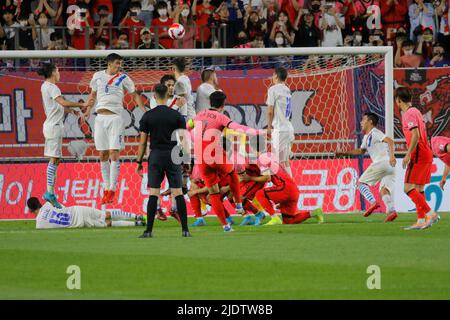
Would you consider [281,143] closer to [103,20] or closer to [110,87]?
[110,87]

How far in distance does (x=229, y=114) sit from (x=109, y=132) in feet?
11.7

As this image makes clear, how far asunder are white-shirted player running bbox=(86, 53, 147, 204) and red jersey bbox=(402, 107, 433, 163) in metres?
4.39

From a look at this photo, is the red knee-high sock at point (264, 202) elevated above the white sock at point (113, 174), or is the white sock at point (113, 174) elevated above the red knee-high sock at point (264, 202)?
the white sock at point (113, 174)

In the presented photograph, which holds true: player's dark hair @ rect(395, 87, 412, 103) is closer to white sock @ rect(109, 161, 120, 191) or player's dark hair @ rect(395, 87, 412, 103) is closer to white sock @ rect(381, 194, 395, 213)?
white sock @ rect(381, 194, 395, 213)

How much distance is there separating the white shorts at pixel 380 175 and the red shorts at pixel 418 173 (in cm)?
270

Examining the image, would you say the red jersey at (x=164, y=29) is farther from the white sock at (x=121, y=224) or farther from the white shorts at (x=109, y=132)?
the white sock at (x=121, y=224)

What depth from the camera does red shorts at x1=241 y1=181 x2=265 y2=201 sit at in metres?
18.9

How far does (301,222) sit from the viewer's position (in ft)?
63.3

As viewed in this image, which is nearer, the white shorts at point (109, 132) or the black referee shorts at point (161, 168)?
the black referee shorts at point (161, 168)

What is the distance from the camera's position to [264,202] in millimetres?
19000

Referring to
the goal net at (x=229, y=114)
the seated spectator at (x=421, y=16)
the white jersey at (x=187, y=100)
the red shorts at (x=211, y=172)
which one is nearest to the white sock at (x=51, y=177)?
the goal net at (x=229, y=114)

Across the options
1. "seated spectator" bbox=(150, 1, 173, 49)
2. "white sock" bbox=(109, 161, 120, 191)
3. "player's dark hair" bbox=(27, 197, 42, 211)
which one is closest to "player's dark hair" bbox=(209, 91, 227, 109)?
"white sock" bbox=(109, 161, 120, 191)

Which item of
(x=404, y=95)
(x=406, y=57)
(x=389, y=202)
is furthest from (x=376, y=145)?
(x=406, y=57)

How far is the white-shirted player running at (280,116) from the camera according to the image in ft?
64.7
